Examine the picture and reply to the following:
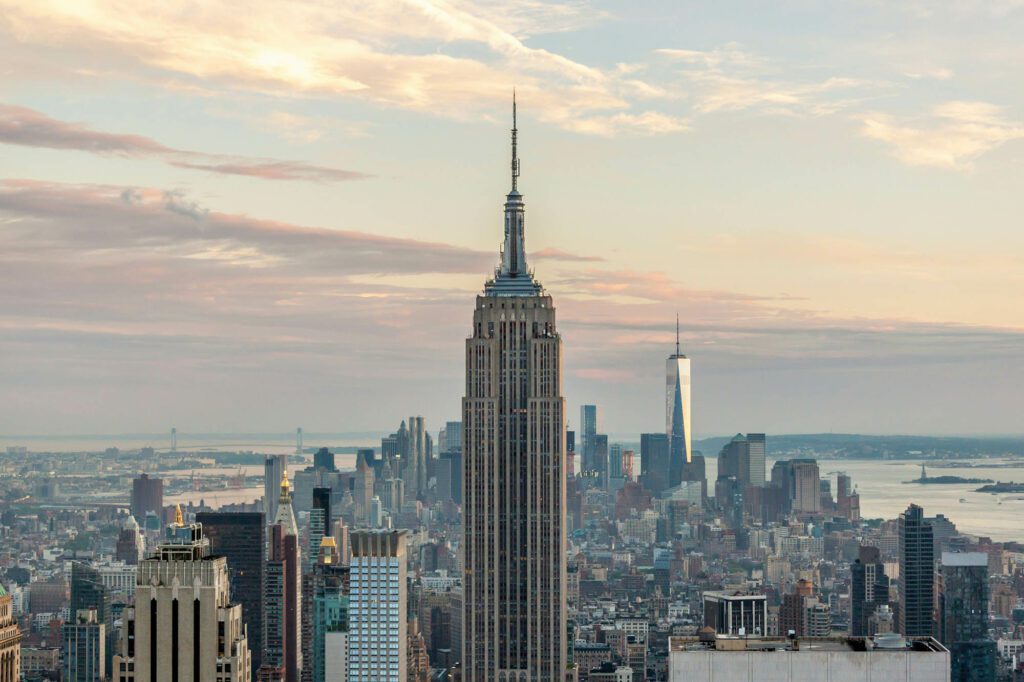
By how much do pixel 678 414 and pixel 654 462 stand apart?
9.34 m

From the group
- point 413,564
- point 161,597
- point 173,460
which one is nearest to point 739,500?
point 413,564

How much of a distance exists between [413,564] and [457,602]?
544 centimetres

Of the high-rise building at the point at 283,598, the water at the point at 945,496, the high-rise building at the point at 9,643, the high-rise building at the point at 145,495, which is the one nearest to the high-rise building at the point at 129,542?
the high-rise building at the point at 145,495

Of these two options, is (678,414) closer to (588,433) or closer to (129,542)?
(588,433)

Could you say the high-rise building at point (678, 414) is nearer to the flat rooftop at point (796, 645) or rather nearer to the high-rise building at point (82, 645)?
the high-rise building at point (82, 645)

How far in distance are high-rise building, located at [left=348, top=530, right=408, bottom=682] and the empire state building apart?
12.1ft

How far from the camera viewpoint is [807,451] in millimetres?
61844

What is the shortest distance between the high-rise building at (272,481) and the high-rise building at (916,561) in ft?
63.2

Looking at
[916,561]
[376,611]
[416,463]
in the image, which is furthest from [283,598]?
[916,561]

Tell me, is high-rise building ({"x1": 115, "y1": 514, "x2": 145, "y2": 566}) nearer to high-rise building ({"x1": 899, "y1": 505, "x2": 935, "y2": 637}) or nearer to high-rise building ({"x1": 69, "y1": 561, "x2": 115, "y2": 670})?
high-rise building ({"x1": 69, "y1": 561, "x2": 115, "y2": 670})

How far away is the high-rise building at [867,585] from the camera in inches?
2125

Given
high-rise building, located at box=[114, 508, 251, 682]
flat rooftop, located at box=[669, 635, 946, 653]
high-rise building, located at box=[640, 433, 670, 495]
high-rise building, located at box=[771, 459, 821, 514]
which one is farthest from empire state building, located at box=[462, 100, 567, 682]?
flat rooftop, located at box=[669, 635, 946, 653]

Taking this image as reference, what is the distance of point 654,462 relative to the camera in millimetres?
74062

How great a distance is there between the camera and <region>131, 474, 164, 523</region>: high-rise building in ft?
151
